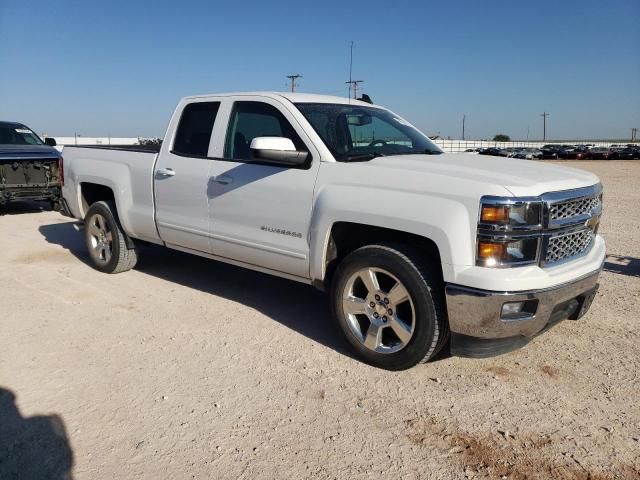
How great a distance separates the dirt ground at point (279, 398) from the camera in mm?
2824

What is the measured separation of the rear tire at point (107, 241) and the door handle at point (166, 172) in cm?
111

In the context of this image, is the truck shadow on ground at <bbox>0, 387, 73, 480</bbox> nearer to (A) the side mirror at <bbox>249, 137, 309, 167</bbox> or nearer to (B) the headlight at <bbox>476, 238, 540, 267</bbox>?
(A) the side mirror at <bbox>249, 137, 309, 167</bbox>

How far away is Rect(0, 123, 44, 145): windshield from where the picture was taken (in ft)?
37.0

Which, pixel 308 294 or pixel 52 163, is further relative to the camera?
pixel 52 163

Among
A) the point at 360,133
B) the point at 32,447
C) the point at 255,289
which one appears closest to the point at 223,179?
the point at 360,133

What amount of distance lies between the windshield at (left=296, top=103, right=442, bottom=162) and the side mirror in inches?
10.6

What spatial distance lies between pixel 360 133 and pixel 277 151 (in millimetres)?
942

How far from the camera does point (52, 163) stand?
1077 cm

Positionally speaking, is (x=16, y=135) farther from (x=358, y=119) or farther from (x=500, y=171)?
(x=500, y=171)

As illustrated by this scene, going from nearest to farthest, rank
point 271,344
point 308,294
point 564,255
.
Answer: point 564,255, point 271,344, point 308,294

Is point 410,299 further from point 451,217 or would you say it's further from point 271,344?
point 271,344

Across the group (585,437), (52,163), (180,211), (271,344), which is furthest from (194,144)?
(52,163)

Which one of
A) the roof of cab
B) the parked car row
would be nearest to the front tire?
the roof of cab

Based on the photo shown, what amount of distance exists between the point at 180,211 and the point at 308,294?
5.04 feet
